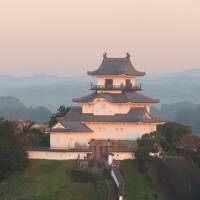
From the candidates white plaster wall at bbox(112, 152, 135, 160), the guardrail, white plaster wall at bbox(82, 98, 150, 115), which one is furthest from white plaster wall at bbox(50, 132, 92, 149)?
the guardrail

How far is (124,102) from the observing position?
172 ft

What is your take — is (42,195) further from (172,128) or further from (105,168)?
(172,128)

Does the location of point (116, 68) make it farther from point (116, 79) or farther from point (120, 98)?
point (120, 98)

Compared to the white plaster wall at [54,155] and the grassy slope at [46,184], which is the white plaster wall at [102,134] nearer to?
the white plaster wall at [54,155]

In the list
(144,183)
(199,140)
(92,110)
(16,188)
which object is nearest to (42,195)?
(16,188)

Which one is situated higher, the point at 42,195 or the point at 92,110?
the point at 92,110

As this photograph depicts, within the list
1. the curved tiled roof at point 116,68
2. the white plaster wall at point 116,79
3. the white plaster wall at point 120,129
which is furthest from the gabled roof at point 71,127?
the curved tiled roof at point 116,68

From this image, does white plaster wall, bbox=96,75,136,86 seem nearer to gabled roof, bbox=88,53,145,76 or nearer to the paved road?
gabled roof, bbox=88,53,145,76

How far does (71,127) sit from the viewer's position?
50.2 m

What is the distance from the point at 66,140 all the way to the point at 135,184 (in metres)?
5.51

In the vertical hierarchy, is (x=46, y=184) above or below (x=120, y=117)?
below

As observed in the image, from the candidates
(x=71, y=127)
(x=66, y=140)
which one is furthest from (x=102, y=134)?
(x=66, y=140)

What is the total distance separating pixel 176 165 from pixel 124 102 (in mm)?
5266

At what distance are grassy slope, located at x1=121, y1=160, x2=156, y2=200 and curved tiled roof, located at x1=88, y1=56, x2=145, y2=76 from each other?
748 cm
